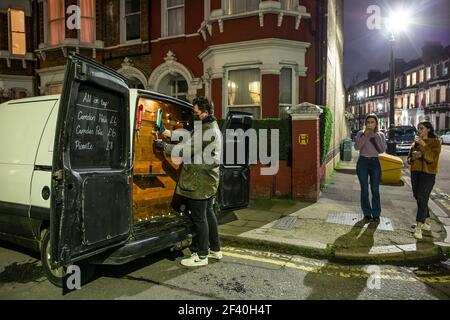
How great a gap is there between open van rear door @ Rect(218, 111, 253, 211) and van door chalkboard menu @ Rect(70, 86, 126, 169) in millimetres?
1975

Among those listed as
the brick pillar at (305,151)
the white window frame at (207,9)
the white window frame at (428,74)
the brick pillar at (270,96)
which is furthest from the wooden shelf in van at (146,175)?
the white window frame at (428,74)

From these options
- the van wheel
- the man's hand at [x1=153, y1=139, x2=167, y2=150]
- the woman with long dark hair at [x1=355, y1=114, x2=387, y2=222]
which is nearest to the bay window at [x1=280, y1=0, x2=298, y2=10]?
the woman with long dark hair at [x1=355, y1=114, x2=387, y2=222]

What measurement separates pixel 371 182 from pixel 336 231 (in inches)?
54.8

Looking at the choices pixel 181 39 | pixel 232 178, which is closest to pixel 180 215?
pixel 232 178

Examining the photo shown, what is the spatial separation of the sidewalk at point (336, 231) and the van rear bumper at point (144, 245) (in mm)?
1283

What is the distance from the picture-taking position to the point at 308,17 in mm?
10125

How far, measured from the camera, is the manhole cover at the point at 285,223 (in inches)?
234

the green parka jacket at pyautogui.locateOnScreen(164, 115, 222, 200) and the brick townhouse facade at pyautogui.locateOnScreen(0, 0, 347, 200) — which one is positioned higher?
the brick townhouse facade at pyautogui.locateOnScreen(0, 0, 347, 200)

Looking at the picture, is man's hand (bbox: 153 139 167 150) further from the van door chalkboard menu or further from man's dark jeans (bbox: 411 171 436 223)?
man's dark jeans (bbox: 411 171 436 223)

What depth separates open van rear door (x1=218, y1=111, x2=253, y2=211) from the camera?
18.2 ft

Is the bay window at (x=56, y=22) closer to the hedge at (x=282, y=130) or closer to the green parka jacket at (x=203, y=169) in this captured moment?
the hedge at (x=282, y=130)
